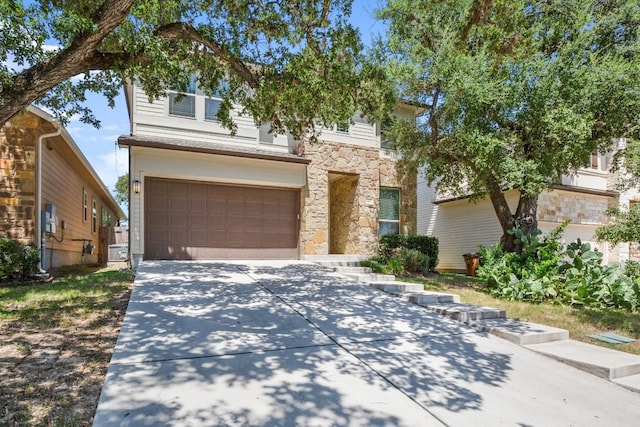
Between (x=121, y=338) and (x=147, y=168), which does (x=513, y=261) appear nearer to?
(x=121, y=338)

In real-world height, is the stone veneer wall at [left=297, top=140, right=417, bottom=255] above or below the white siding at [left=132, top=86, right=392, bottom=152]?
below

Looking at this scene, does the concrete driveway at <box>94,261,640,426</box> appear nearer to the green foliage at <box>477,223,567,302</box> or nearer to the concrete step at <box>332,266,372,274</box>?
the green foliage at <box>477,223,567,302</box>

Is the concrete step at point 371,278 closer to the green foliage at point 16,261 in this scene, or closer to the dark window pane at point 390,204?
the dark window pane at point 390,204

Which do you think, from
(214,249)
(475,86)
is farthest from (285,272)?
(475,86)

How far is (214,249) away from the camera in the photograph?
11.2 metres

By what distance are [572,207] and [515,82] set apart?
896 cm

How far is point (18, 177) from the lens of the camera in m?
8.46

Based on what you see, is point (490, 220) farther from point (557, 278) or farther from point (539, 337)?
point (539, 337)

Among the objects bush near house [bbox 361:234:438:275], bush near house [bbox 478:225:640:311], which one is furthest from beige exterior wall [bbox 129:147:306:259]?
bush near house [bbox 478:225:640:311]

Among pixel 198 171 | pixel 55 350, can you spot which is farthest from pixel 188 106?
pixel 55 350

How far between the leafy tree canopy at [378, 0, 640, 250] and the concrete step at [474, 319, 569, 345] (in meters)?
3.54

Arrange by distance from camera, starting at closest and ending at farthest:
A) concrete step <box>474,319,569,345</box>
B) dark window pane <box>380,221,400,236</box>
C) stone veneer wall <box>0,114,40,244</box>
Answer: concrete step <box>474,319,569,345</box> < stone veneer wall <box>0,114,40,244</box> < dark window pane <box>380,221,400,236</box>

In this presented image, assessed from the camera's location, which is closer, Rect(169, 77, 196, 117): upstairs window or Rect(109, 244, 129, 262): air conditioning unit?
Rect(169, 77, 196, 117): upstairs window

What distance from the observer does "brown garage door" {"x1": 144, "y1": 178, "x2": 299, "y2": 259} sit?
10531 mm
